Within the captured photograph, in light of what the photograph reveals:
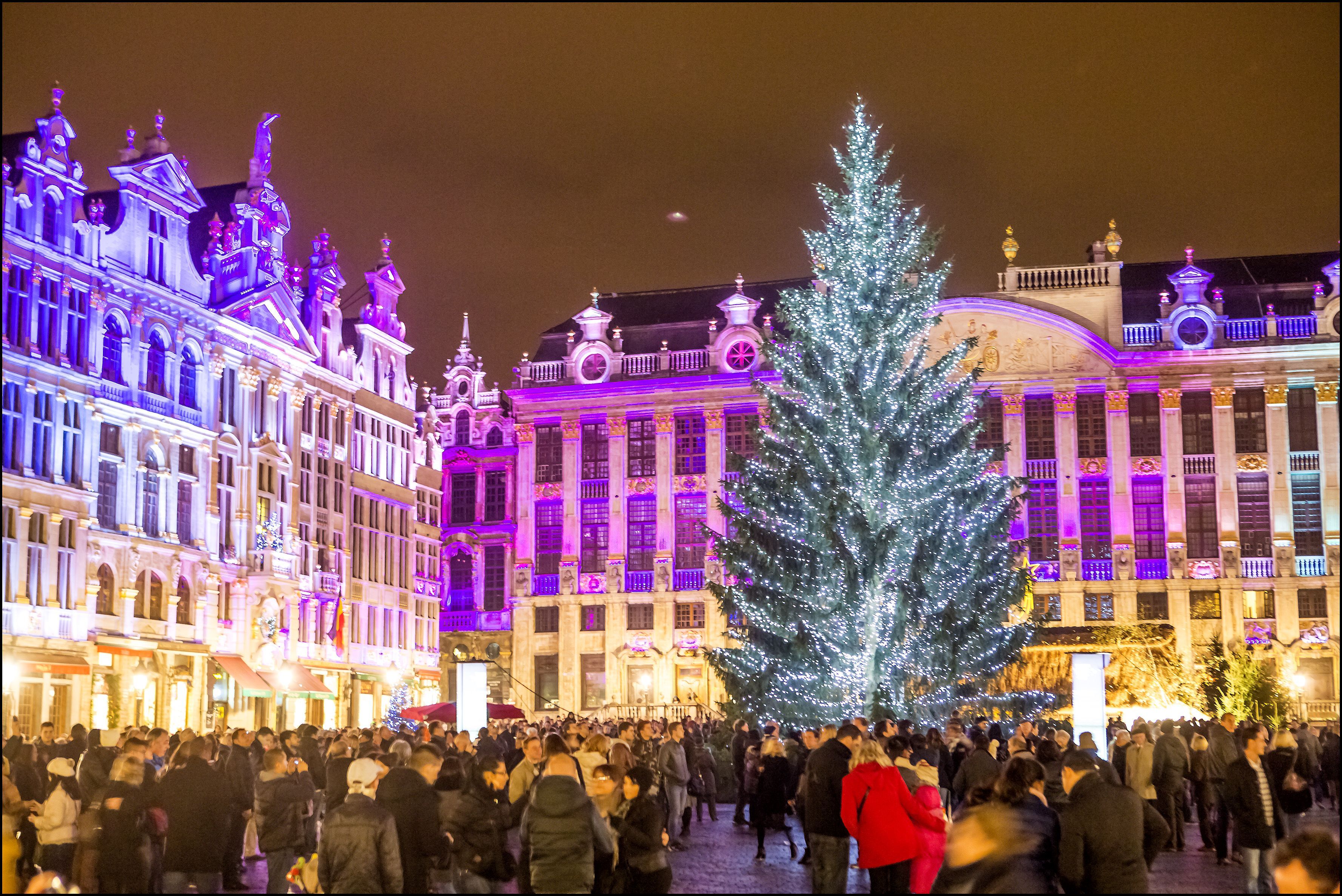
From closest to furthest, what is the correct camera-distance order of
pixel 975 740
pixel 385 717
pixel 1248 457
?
1. pixel 975 740
2. pixel 385 717
3. pixel 1248 457

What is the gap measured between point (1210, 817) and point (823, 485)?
989 centimetres

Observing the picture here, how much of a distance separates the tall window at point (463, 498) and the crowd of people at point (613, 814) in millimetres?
45745

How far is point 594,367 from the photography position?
→ 62.8 meters

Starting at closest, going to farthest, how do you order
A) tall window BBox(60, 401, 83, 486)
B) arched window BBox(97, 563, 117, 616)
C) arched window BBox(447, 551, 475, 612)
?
tall window BBox(60, 401, 83, 486)
arched window BBox(97, 563, 117, 616)
arched window BBox(447, 551, 475, 612)

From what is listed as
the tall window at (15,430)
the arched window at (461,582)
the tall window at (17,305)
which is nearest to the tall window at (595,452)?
the arched window at (461,582)

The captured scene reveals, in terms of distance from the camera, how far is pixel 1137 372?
57906mm

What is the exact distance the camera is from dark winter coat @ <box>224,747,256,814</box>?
54.8 feet

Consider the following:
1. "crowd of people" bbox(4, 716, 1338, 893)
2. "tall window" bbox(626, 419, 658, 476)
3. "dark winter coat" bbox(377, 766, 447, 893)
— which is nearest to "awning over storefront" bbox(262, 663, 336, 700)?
"tall window" bbox(626, 419, 658, 476)

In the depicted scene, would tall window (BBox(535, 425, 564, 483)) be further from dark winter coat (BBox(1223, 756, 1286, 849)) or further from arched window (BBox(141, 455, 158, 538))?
dark winter coat (BBox(1223, 756, 1286, 849))

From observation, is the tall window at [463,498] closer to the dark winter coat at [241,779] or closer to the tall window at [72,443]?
the tall window at [72,443]

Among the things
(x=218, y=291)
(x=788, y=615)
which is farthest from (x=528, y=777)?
(x=218, y=291)

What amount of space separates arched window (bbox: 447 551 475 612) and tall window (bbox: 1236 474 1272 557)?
29.9 meters

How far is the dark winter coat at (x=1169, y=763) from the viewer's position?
63.7 feet

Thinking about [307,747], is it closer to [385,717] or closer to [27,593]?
[27,593]
